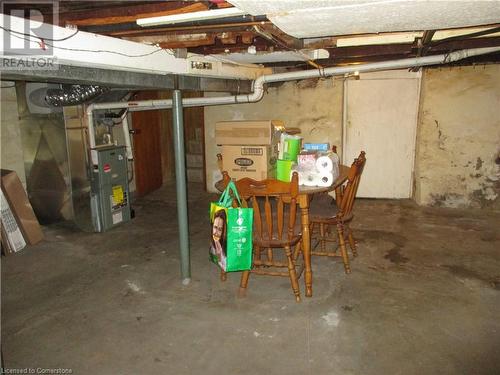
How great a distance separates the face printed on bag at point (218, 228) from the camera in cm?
242

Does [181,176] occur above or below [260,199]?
above

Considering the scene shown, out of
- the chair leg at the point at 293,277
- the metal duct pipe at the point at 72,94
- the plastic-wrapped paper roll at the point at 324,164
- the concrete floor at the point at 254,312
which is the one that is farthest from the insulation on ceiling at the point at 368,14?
the metal duct pipe at the point at 72,94

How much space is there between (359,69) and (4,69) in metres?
2.99

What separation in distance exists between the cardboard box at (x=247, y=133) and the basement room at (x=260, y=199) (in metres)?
0.02

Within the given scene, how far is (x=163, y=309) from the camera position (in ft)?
8.61

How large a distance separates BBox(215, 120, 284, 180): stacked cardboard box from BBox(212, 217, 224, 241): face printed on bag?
74 cm

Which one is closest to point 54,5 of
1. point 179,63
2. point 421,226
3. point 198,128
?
point 179,63

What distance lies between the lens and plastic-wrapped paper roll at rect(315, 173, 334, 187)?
2773 millimetres

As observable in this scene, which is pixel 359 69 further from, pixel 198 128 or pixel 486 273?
pixel 198 128

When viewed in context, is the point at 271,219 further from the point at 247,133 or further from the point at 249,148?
the point at 247,133

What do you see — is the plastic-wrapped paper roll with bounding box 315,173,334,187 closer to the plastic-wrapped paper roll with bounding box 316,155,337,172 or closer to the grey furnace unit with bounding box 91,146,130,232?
the plastic-wrapped paper roll with bounding box 316,155,337,172

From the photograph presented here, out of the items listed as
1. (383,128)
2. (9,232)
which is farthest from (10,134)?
(383,128)

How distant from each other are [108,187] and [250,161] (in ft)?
7.18

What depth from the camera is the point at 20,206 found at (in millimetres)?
3979
